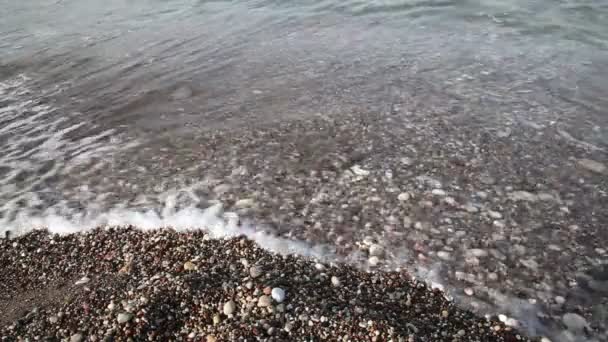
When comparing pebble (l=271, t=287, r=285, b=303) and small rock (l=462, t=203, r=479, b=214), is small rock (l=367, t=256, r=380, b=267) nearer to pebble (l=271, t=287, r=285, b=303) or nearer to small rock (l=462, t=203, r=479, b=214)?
pebble (l=271, t=287, r=285, b=303)

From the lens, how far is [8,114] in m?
7.93

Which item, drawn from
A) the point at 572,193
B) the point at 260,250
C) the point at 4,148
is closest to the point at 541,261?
the point at 572,193

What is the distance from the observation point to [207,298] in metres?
3.61

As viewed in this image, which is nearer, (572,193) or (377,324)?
(377,324)

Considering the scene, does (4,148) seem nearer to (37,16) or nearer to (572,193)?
(572,193)

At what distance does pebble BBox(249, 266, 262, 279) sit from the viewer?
3.86 metres

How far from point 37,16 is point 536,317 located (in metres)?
18.7

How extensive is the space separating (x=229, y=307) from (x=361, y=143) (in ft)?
11.2

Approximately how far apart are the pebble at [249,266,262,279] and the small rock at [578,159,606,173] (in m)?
4.50

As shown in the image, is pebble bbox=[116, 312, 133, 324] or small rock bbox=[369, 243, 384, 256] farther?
small rock bbox=[369, 243, 384, 256]

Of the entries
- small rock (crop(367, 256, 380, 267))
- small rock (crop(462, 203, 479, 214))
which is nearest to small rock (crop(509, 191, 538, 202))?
small rock (crop(462, 203, 479, 214))

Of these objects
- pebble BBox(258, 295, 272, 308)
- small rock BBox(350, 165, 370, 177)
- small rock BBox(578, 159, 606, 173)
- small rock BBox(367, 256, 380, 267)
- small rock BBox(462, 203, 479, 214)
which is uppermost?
pebble BBox(258, 295, 272, 308)

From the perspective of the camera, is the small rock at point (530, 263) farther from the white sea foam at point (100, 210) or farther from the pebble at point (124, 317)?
the pebble at point (124, 317)

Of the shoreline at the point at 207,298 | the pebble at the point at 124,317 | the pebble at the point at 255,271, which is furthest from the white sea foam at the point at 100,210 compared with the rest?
the pebble at the point at 124,317
